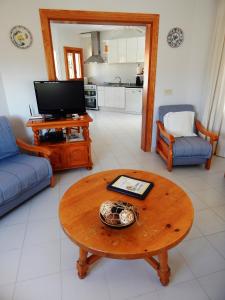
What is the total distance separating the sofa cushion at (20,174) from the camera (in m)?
1.93

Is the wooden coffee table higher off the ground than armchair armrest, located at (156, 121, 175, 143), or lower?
lower

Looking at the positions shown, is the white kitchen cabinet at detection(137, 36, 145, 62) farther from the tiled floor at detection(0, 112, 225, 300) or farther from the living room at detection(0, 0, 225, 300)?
the tiled floor at detection(0, 112, 225, 300)

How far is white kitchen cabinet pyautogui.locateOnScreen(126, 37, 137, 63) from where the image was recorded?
600cm

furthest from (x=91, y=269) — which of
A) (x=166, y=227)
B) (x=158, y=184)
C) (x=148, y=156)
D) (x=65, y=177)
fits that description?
(x=148, y=156)

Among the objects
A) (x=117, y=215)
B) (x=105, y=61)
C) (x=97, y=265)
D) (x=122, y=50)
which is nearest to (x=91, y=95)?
(x=105, y=61)

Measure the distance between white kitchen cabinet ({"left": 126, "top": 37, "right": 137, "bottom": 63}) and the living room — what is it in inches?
117

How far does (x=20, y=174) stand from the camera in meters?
2.06

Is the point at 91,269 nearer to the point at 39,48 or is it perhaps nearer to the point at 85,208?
the point at 85,208

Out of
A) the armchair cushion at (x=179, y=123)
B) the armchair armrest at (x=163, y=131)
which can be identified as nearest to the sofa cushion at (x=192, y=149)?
the armchair armrest at (x=163, y=131)

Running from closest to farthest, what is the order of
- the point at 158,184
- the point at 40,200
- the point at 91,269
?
the point at 91,269
the point at 158,184
the point at 40,200

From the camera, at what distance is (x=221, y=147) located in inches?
130

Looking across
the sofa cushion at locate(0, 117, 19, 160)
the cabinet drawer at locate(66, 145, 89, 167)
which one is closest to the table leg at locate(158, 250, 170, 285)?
the cabinet drawer at locate(66, 145, 89, 167)

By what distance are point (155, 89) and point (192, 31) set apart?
98 cm

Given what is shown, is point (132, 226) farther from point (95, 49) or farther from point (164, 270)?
point (95, 49)
